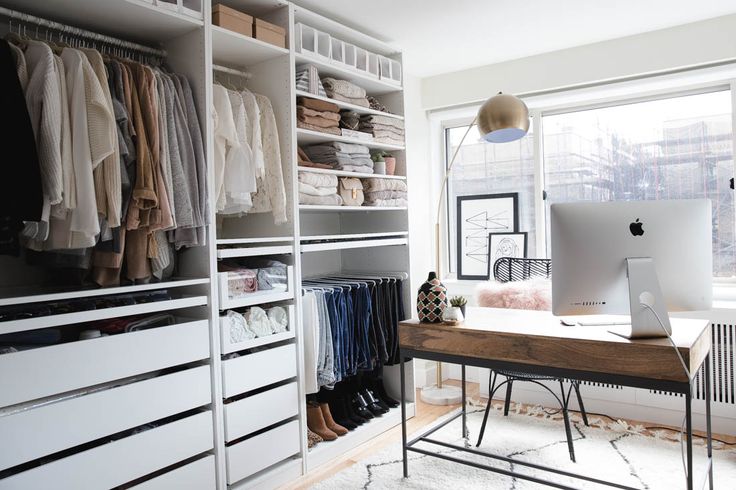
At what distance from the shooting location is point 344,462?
2.89 meters

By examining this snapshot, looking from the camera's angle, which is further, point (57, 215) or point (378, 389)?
point (378, 389)

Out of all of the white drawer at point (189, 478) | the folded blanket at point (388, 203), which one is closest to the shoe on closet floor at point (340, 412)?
the white drawer at point (189, 478)

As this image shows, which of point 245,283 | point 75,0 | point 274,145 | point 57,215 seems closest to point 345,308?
point 245,283

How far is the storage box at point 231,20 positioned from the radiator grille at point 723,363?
2.88 m

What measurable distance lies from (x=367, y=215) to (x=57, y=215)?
212cm

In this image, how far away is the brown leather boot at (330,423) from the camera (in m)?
3.06

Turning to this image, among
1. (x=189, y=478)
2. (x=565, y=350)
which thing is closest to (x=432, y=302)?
(x=565, y=350)

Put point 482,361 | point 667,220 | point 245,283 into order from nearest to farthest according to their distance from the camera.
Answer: point 667,220 < point 482,361 < point 245,283

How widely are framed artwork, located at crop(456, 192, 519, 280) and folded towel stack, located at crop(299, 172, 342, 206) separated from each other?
5.43 feet

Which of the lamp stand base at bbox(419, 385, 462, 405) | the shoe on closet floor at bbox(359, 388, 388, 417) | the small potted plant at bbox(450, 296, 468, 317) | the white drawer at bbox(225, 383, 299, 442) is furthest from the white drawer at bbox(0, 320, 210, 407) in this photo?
the lamp stand base at bbox(419, 385, 462, 405)

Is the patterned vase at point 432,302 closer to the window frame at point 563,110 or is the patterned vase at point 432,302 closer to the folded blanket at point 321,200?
the folded blanket at point 321,200

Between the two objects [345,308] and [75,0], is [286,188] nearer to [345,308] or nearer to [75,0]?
[345,308]

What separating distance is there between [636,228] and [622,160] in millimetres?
2023

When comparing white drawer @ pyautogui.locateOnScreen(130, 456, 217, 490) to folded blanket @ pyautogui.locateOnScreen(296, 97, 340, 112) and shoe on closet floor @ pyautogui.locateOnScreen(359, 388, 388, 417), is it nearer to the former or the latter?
shoe on closet floor @ pyautogui.locateOnScreen(359, 388, 388, 417)
